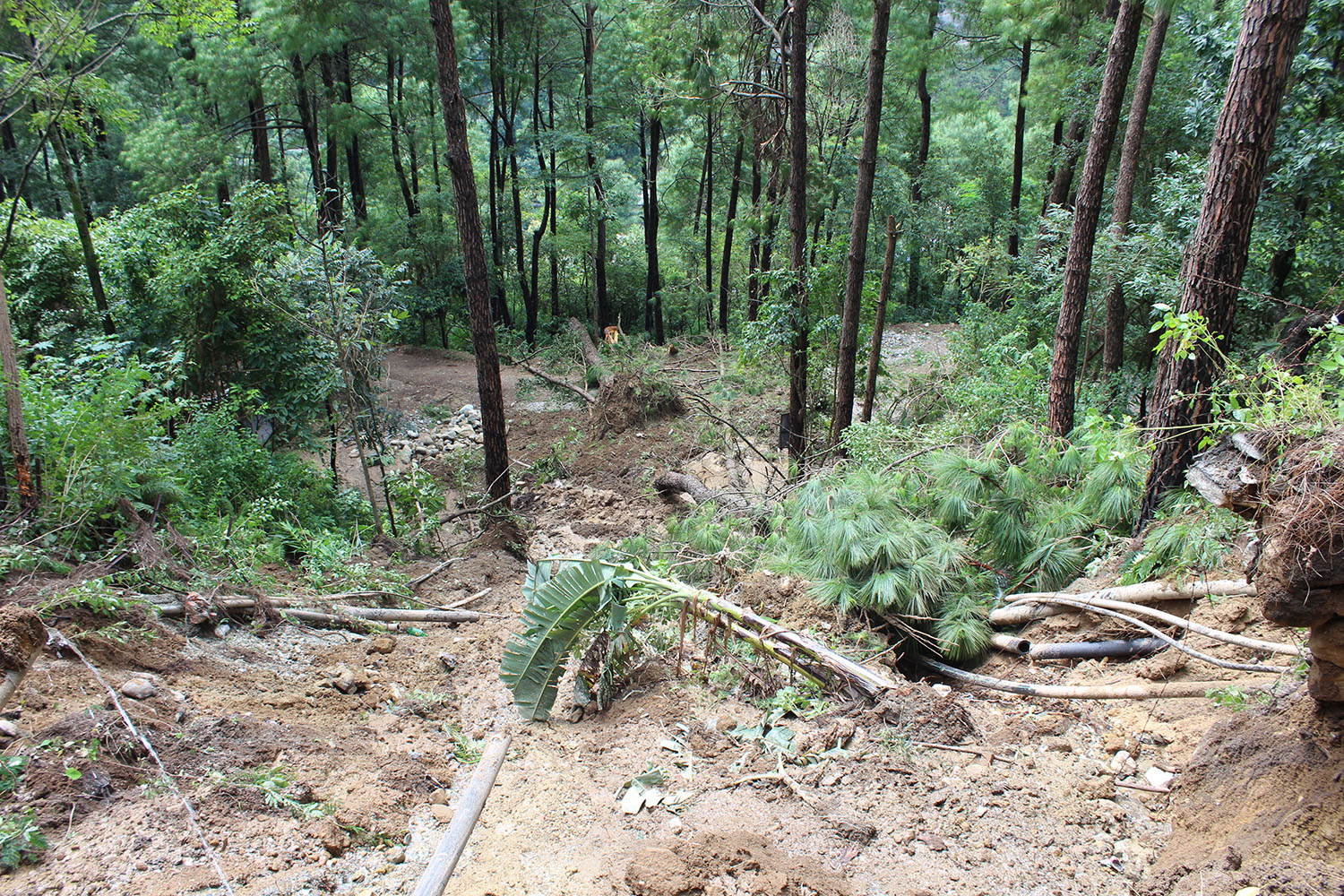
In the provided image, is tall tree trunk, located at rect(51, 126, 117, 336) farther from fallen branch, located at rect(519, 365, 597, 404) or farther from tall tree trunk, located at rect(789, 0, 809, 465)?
tall tree trunk, located at rect(789, 0, 809, 465)

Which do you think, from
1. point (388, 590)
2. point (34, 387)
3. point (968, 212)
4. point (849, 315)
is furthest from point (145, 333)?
point (968, 212)

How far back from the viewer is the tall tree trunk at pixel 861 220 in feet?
29.3

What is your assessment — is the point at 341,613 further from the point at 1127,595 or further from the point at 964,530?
the point at 1127,595

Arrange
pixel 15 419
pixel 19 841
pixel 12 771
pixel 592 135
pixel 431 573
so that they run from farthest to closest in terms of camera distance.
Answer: pixel 592 135 → pixel 431 573 → pixel 15 419 → pixel 12 771 → pixel 19 841

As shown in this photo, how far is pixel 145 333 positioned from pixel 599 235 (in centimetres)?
1319

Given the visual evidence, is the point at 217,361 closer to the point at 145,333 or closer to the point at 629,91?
the point at 145,333

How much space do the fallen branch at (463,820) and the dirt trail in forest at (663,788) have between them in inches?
2.9

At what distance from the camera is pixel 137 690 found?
13.2ft

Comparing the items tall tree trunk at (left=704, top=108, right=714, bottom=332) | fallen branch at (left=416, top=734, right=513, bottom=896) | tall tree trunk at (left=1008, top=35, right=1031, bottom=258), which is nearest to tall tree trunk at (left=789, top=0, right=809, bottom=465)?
fallen branch at (left=416, top=734, right=513, bottom=896)

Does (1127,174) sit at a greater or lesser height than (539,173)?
lesser

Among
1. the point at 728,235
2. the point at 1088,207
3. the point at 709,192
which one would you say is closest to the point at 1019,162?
the point at 728,235

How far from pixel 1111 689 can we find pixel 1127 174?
30.6 feet

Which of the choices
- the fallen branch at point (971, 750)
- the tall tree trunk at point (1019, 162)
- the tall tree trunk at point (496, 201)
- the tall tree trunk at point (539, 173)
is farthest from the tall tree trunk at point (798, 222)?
the tall tree trunk at point (496, 201)

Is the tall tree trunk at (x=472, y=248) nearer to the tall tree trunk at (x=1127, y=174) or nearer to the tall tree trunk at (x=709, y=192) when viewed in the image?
the tall tree trunk at (x=1127, y=174)
